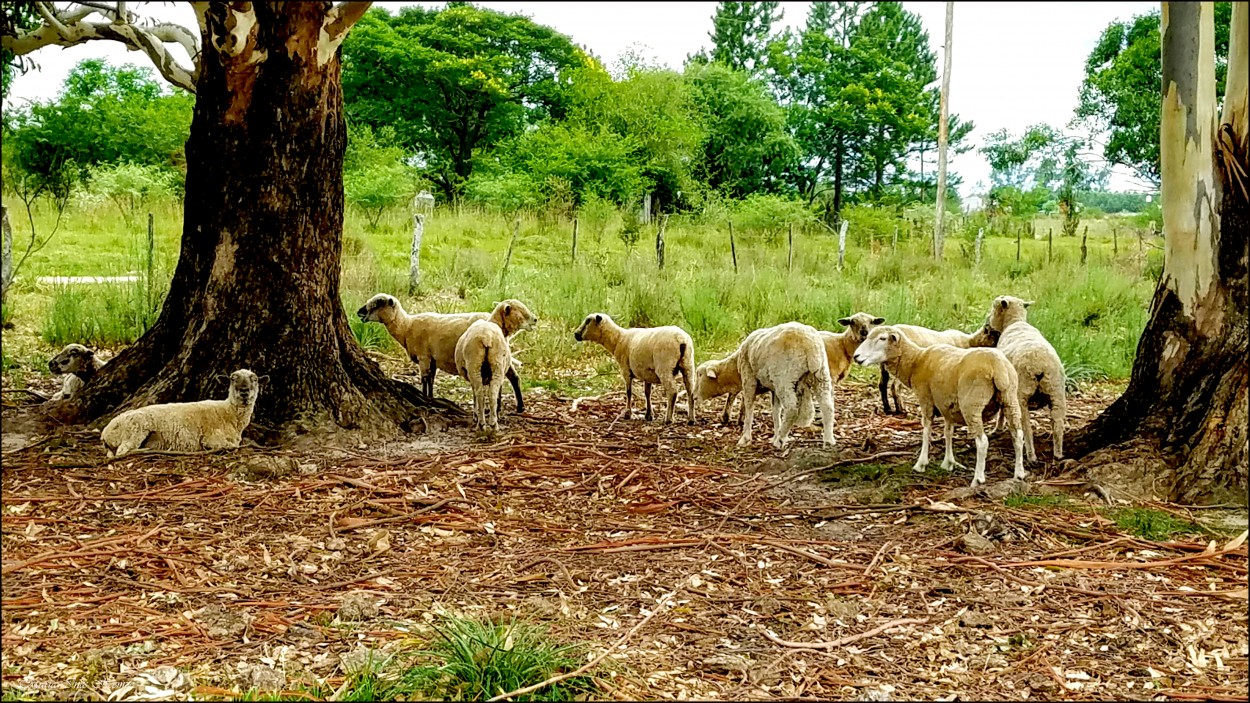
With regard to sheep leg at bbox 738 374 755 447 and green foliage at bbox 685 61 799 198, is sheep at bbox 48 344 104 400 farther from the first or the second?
green foliage at bbox 685 61 799 198

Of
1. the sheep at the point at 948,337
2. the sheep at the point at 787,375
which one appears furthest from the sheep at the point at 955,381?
the sheep at the point at 948,337

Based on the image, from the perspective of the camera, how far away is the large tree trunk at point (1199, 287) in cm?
618

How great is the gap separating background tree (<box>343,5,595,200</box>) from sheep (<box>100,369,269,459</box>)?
21240mm

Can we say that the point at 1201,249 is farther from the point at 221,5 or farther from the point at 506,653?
the point at 221,5

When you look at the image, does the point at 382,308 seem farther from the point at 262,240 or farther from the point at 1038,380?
the point at 1038,380

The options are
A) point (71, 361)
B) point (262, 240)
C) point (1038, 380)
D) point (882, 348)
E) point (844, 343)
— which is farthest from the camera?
point (844, 343)

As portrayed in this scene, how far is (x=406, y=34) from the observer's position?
31.0 metres

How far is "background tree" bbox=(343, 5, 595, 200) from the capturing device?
28.4m

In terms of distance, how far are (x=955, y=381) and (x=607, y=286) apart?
359 inches

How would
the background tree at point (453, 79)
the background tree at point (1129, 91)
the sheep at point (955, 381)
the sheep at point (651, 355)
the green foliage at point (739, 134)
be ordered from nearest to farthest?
the sheep at point (955, 381), the sheep at point (651, 355), the background tree at point (1129, 91), the background tree at point (453, 79), the green foliage at point (739, 134)

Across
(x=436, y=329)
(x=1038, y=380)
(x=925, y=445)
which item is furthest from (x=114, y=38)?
(x=1038, y=380)

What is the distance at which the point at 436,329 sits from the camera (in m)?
9.55

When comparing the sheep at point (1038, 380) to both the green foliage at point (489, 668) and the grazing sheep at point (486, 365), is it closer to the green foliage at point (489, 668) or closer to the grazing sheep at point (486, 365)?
the grazing sheep at point (486, 365)

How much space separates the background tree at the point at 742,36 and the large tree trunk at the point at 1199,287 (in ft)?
66.6
